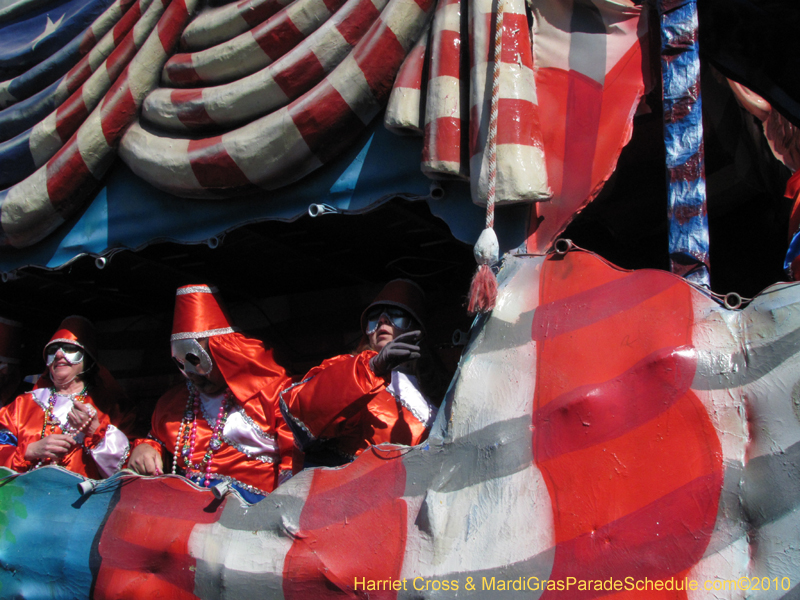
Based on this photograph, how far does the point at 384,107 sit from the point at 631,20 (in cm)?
69

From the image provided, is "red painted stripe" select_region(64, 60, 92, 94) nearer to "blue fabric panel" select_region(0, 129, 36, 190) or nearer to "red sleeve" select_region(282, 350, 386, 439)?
"blue fabric panel" select_region(0, 129, 36, 190)

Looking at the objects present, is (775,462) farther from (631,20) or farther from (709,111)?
(709,111)

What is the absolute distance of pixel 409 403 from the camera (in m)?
2.13

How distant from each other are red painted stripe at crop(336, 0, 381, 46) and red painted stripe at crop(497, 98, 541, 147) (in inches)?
22.7

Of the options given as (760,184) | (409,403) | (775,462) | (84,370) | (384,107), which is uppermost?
(384,107)

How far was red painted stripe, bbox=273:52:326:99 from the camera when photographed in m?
1.89

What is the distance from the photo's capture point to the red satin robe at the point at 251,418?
89.2 inches

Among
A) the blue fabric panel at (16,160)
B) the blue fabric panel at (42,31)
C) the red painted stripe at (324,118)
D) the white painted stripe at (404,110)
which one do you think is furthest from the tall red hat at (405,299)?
the blue fabric panel at (42,31)

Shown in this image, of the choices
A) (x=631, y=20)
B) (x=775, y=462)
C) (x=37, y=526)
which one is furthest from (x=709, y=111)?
(x=37, y=526)

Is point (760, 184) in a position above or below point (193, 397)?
above

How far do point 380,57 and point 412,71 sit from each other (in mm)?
118

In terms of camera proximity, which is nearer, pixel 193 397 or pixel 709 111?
pixel 709 111

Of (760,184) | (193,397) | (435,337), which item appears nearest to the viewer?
(760,184)

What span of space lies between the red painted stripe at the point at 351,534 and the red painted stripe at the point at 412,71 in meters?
0.96
